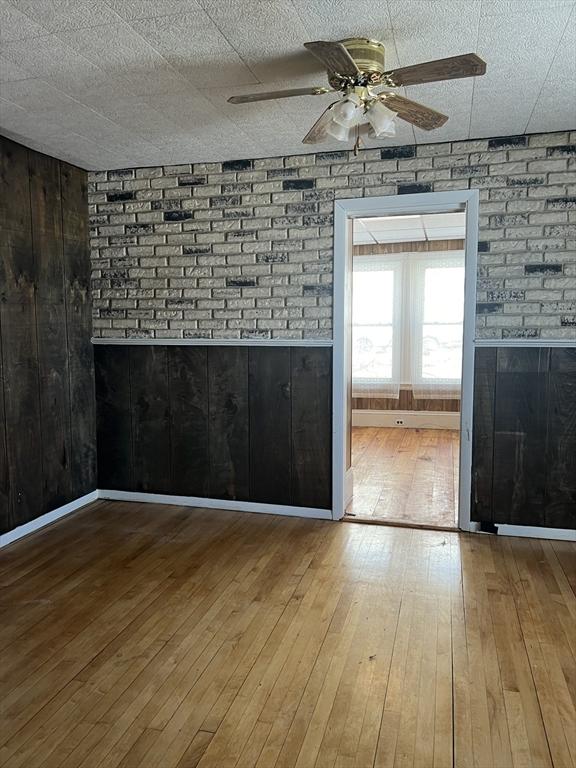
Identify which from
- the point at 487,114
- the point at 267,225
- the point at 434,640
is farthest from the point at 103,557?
the point at 487,114

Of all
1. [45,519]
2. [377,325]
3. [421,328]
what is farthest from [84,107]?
[421,328]

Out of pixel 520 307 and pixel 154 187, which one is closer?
pixel 520 307

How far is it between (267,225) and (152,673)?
2.85 metres

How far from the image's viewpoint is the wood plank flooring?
186 centimetres

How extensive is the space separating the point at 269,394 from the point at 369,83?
2.22m

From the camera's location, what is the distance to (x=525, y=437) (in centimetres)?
360

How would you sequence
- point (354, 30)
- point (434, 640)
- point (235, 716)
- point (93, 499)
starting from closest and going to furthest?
1. point (235, 716)
2. point (354, 30)
3. point (434, 640)
4. point (93, 499)

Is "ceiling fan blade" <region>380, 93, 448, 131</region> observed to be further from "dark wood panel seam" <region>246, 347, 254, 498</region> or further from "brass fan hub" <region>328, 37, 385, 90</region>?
"dark wood panel seam" <region>246, 347, 254, 498</region>

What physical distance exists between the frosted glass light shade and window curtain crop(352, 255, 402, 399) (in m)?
5.04

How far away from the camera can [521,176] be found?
11.4 feet

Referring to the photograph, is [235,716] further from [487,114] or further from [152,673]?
[487,114]

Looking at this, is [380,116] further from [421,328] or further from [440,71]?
[421,328]

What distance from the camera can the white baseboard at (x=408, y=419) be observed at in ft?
24.1

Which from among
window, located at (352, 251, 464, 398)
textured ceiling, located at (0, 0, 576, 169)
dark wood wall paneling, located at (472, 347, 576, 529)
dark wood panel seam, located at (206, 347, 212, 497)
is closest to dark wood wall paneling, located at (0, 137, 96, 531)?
textured ceiling, located at (0, 0, 576, 169)
